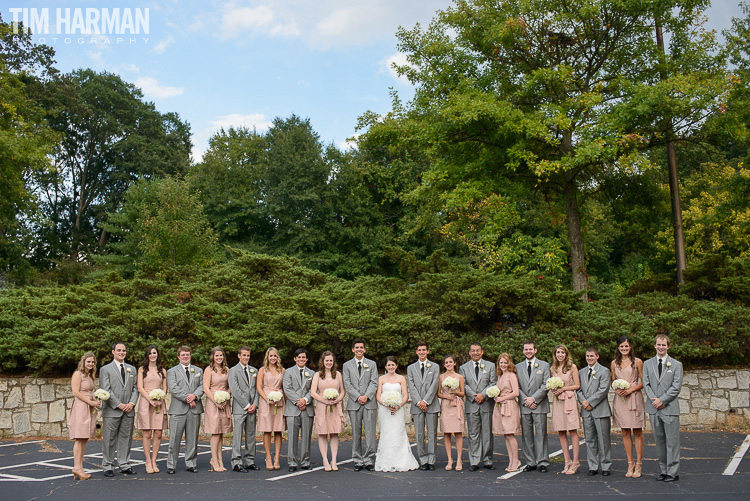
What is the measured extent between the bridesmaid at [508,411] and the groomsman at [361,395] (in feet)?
5.55

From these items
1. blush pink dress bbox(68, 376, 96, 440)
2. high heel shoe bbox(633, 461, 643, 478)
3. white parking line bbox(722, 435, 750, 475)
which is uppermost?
blush pink dress bbox(68, 376, 96, 440)

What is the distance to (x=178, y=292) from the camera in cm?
1374

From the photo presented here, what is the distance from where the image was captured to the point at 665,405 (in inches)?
295

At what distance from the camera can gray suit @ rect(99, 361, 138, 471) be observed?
8.20 metres

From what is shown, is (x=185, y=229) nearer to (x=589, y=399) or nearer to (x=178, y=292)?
(x=178, y=292)

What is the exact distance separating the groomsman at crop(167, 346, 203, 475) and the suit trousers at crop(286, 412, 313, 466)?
1278 mm

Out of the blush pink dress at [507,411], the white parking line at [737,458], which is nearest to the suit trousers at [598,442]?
the blush pink dress at [507,411]

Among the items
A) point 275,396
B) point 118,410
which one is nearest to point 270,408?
point 275,396

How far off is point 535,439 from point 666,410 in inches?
66.8

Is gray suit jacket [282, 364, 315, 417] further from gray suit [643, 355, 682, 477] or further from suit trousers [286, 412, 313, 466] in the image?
gray suit [643, 355, 682, 477]

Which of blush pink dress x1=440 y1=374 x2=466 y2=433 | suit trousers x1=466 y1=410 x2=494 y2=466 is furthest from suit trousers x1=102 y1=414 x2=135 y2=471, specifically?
suit trousers x1=466 y1=410 x2=494 y2=466

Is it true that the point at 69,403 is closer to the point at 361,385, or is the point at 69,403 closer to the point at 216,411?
the point at 216,411

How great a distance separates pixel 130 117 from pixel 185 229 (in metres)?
24.1

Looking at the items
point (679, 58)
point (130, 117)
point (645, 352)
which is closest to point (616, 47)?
point (679, 58)
